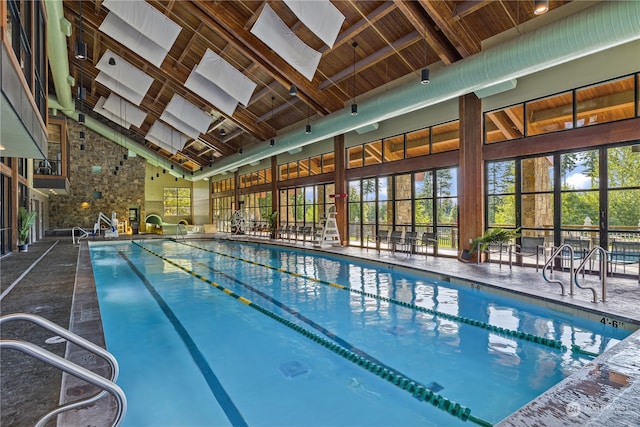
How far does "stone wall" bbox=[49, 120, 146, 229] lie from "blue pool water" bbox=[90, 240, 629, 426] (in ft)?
57.6

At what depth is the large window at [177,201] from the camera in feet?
79.7

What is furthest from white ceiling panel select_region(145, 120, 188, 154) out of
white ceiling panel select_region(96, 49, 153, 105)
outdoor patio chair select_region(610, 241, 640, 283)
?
outdoor patio chair select_region(610, 241, 640, 283)

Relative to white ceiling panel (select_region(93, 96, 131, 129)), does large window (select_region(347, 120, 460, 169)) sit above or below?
below

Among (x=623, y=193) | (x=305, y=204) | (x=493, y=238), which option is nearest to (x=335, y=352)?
(x=493, y=238)

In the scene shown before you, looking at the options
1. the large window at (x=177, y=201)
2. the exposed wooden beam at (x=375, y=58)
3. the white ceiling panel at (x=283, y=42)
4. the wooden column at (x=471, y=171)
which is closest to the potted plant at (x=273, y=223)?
the exposed wooden beam at (x=375, y=58)

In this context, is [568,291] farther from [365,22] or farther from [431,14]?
[365,22]

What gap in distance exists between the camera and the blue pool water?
8.47 ft

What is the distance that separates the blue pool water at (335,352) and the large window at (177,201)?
19242 mm

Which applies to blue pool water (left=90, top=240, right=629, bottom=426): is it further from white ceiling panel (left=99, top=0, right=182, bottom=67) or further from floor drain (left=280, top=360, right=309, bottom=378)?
white ceiling panel (left=99, top=0, right=182, bottom=67)

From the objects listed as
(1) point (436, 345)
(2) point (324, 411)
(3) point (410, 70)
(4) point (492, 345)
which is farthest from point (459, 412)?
(3) point (410, 70)

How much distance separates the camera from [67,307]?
392 cm

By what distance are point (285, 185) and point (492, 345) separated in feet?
42.0

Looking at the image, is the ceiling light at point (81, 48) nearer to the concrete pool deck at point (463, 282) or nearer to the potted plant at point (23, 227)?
the concrete pool deck at point (463, 282)

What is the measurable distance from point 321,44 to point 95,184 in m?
18.6
